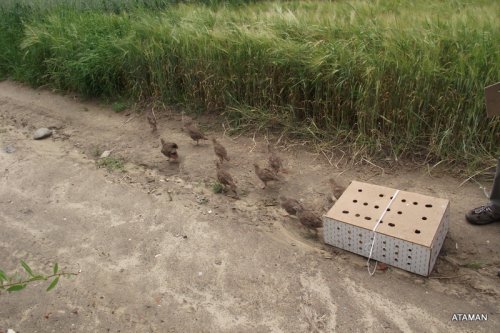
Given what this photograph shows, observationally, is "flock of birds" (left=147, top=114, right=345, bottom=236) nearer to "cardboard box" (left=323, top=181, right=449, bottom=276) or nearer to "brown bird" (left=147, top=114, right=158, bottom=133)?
"brown bird" (left=147, top=114, right=158, bottom=133)

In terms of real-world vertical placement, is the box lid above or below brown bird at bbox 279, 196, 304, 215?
above

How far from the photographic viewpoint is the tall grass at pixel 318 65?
4.45 metres

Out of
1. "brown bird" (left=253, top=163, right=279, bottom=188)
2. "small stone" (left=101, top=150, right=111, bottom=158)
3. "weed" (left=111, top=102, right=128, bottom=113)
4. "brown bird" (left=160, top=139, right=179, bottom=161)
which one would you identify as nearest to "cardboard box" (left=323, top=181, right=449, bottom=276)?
"brown bird" (left=253, top=163, right=279, bottom=188)

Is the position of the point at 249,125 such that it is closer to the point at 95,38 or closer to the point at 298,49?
the point at 298,49

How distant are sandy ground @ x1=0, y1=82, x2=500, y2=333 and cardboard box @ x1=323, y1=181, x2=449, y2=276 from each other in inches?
4.7

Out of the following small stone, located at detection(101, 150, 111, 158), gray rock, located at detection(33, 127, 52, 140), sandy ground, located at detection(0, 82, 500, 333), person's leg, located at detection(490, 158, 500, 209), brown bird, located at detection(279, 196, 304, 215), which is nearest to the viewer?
sandy ground, located at detection(0, 82, 500, 333)

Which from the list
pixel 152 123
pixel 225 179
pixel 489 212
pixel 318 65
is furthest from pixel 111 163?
pixel 489 212

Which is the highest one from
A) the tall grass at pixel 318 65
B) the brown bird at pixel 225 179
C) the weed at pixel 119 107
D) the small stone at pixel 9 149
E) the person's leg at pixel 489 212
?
the tall grass at pixel 318 65

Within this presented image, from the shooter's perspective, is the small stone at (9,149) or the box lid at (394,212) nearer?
the box lid at (394,212)

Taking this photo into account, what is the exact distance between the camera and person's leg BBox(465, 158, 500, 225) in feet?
11.7

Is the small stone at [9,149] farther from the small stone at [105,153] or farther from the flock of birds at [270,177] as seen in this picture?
the flock of birds at [270,177]

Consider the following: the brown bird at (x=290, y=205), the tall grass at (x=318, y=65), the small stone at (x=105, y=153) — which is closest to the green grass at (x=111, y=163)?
the small stone at (x=105, y=153)

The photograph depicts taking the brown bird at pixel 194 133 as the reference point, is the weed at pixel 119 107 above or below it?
below

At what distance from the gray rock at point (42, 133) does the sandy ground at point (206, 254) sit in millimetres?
557
